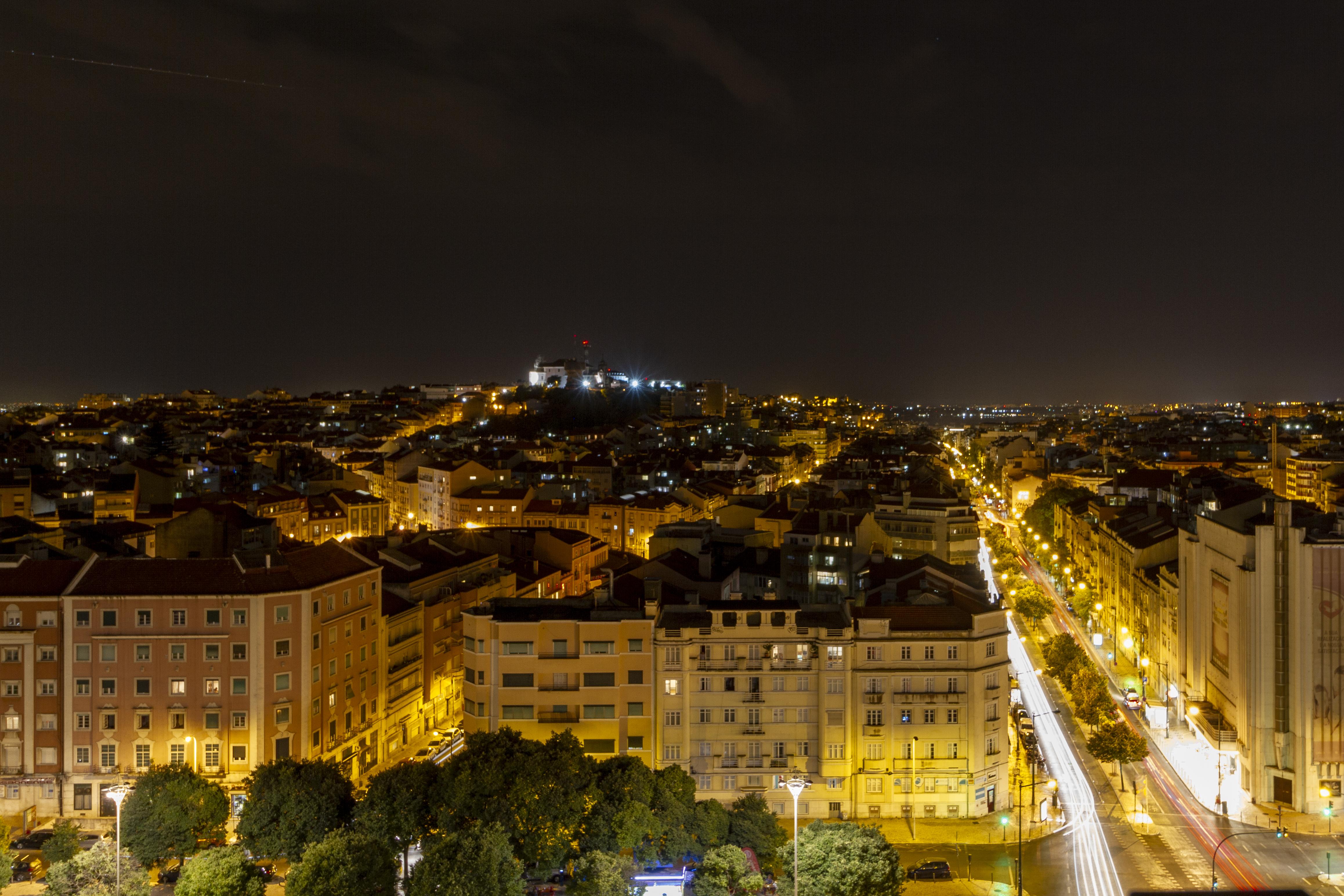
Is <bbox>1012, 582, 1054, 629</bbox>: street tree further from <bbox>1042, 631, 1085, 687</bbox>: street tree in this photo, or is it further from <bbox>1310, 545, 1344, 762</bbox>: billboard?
<bbox>1310, 545, 1344, 762</bbox>: billboard

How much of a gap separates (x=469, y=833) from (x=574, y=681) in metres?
8.32

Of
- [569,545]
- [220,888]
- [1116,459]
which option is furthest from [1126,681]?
[1116,459]

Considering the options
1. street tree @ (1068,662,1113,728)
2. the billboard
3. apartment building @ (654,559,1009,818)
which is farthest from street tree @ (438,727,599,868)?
the billboard

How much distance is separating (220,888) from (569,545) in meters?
33.1

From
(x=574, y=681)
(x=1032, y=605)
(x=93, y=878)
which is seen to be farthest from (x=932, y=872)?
(x=1032, y=605)

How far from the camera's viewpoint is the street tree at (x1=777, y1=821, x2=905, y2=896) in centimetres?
2244

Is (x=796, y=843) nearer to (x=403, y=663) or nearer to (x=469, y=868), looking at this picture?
(x=469, y=868)

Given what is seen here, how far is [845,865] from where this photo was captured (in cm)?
2255

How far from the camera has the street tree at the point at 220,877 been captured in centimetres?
2289

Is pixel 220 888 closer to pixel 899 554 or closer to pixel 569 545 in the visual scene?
pixel 569 545

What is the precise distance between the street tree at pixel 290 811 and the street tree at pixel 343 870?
2094 mm

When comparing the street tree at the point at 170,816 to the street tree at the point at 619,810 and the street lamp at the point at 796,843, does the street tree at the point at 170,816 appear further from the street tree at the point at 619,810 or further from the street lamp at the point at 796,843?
the street lamp at the point at 796,843

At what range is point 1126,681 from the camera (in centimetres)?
4606

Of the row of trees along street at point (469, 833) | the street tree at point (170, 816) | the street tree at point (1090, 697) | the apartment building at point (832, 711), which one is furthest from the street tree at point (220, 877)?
the street tree at point (1090, 697)
